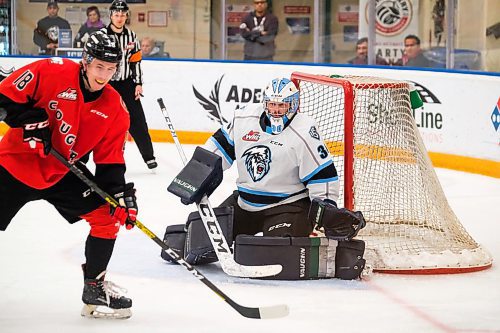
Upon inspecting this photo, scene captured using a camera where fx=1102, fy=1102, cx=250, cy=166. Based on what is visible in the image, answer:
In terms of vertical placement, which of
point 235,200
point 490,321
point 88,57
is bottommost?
A: point 490,321

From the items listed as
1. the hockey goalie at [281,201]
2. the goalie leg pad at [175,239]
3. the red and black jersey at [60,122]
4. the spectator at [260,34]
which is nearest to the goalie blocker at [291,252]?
the hockey goalie at [281,201]

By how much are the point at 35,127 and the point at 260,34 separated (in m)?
5.93

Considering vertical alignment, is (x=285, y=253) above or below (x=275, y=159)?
below

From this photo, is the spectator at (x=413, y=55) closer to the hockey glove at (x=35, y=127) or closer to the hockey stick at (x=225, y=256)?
the hockey stick at (x=225, y=256)

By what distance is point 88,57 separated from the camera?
3486mm

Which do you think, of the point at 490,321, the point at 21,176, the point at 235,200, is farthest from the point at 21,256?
the point at 490,321

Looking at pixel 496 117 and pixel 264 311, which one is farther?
pixel 496 117

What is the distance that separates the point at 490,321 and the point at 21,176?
66.4 inches

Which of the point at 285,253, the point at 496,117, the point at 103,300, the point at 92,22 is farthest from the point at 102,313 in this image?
the point at 92,22

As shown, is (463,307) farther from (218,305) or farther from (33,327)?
(33,327)

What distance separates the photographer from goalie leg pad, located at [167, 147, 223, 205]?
13.3 feet

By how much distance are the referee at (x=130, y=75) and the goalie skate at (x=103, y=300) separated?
345 centimetres

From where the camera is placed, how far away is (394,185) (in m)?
5.14

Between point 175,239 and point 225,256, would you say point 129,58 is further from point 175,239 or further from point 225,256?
point 225,256
